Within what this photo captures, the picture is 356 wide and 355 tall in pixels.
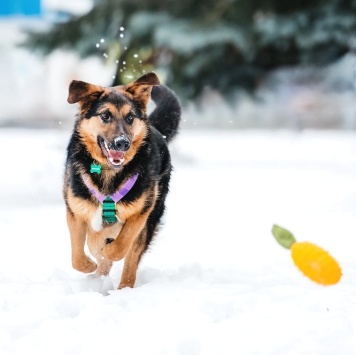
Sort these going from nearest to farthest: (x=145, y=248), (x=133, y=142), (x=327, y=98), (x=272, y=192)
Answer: (x=133, y=142) < (x=145, y=248) < (x=272, y=192) < (x=327, y=98)

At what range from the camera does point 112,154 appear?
393cm

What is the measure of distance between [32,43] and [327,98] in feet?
20.5

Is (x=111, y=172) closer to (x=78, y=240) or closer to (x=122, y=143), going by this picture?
(x=122, y=143)

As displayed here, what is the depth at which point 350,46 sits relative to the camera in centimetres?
1163

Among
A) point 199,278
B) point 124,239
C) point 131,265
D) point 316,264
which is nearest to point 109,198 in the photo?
point 124,239

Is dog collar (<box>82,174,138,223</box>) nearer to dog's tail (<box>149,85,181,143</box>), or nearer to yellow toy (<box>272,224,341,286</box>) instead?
dog's tail (<box>149,85,181,143</box>)

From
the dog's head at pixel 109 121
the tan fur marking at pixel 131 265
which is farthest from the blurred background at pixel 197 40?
the dog's head at pixel 109 121

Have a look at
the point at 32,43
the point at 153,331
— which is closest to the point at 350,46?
the point at 32,43

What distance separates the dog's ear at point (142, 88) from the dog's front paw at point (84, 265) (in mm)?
981

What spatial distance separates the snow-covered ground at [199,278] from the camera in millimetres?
3027

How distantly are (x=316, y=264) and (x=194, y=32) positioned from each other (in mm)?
7269

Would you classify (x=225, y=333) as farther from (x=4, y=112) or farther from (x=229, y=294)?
(x=4, y=112)

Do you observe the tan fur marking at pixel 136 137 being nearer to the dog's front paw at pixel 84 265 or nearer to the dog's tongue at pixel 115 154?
the dog's tongue at pixel 115 154

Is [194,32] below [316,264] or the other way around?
below
